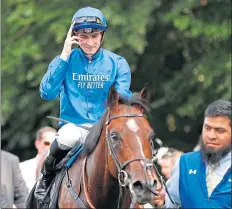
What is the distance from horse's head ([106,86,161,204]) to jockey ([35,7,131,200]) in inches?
20.6

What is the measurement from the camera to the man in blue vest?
1012 centimetres

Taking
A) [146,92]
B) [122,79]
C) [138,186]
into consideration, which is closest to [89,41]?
[122,79]

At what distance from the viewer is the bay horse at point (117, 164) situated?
25.0ft

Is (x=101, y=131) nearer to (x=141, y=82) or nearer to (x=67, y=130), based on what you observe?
(x=67, y=130)

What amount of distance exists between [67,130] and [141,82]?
9.94 m

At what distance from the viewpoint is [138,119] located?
7961 millimetres

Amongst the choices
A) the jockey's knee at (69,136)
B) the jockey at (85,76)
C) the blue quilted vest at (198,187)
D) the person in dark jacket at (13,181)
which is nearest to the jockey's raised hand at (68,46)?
the jockey at (85,76)

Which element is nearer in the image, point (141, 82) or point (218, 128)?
point (218, 128)

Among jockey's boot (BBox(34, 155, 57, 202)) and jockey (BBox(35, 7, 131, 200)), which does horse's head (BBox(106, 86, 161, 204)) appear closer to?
jockey (BBox(35, 7, 131, 200))

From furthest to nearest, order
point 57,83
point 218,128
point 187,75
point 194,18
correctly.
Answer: point 187,75
point 194,18
point 218,128
point 57,83

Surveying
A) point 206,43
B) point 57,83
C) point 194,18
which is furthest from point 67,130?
point 206,43

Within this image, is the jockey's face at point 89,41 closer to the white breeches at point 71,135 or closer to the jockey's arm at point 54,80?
the jockey's arm at point 54,80

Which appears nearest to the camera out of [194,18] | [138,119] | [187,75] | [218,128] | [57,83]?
[138,119]

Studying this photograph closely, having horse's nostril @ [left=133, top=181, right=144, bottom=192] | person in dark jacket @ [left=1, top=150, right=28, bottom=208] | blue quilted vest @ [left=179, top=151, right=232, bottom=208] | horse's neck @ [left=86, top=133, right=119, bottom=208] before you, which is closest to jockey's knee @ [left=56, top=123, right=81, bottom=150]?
horse's neck @ [left=86, top=133, right=119, bottom=208]
